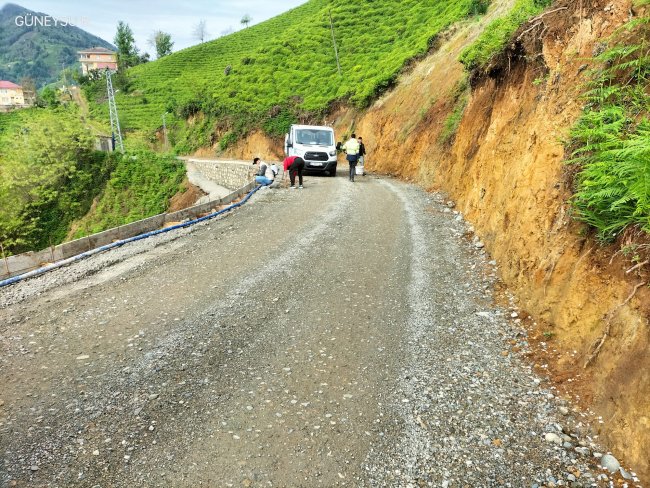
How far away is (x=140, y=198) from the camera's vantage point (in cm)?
4066

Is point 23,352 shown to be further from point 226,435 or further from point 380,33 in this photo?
point 380,33

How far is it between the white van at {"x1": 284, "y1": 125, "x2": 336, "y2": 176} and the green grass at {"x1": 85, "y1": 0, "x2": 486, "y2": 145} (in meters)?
10.3

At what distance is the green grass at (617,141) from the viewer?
4309 mm

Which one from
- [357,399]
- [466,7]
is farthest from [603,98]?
[466,7]

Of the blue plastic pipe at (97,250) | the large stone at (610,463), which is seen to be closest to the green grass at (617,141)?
the large stone at (610,463)

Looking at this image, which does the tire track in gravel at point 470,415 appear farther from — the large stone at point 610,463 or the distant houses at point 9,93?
the distant houses at point 9,93

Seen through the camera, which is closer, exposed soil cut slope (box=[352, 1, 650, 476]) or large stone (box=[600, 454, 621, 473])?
large stone (box=[600, 454, 621, 473])

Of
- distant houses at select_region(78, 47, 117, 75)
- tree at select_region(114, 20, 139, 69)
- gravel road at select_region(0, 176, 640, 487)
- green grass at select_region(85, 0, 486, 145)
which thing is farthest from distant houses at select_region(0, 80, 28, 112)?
gravel road at select_region(0, 176, 640, 487)

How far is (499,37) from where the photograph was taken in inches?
489

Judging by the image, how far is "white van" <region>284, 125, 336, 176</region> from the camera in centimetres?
1995

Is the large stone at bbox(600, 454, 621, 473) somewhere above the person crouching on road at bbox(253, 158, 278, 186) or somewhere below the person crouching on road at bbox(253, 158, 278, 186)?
below

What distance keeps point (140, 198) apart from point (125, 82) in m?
52.4

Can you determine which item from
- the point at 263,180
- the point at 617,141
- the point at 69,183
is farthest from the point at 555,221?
the point at 69,183

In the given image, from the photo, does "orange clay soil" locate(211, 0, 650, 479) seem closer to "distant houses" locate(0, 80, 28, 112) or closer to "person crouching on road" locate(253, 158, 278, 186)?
"person crouching on road" locate(253, 158, 278, 186)
